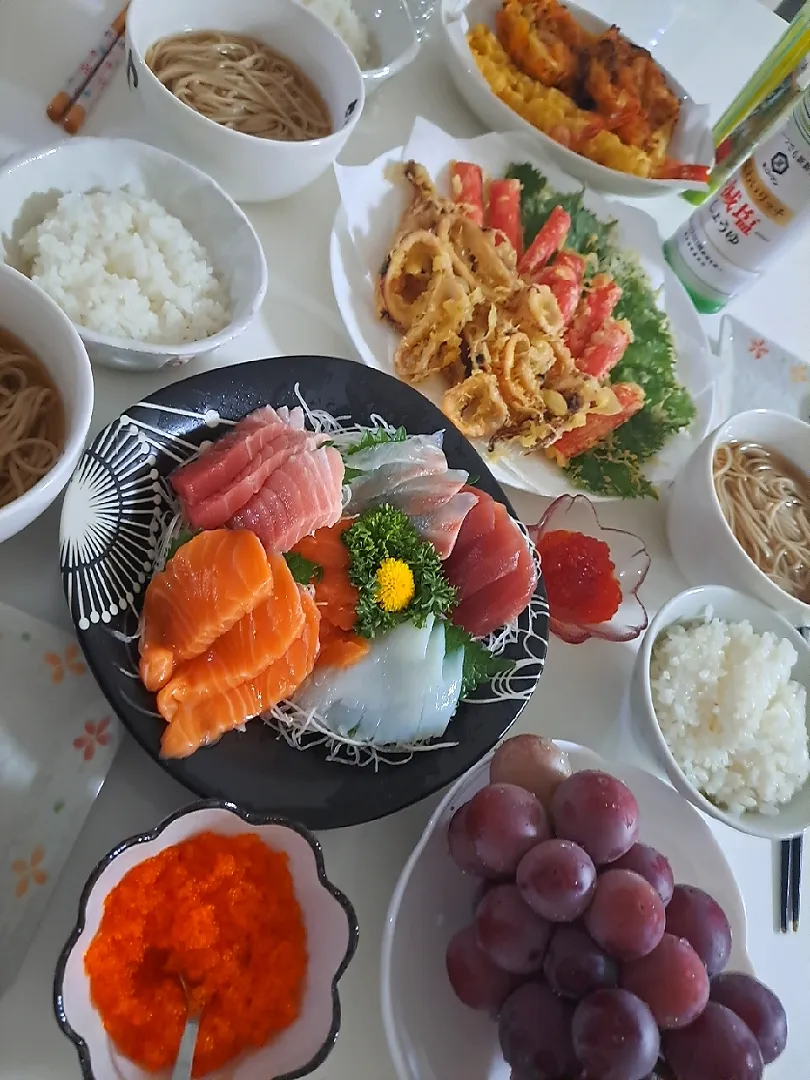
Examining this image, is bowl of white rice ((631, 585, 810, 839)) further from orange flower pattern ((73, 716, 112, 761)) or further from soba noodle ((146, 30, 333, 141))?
soba noodle ((146, 30, 333, 141))

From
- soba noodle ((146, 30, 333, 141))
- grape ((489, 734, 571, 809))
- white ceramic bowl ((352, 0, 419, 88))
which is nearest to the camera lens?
grape ((489, 734, 571, 809))

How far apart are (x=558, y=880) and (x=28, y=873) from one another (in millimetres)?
476

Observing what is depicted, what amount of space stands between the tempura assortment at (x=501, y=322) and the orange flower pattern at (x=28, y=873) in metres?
0.77

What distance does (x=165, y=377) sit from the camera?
1037mm

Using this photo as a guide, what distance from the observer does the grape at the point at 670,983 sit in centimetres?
73

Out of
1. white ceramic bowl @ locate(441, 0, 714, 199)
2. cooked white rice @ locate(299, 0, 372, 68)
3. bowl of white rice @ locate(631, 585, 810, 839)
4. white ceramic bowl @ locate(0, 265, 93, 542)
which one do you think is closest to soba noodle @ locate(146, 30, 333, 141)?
cooked white rice @ locate(299, 0, 372, 68)

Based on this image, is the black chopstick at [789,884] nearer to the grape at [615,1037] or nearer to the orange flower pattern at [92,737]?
the grape at [615,1037]

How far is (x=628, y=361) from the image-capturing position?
138cm

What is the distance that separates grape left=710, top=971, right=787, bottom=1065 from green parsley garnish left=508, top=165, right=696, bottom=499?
67 centimetres

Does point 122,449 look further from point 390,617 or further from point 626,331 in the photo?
point 626,331

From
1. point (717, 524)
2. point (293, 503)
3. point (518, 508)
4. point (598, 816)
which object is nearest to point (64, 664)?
point (293, 503)

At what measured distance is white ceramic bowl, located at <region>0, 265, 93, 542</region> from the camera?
73cm

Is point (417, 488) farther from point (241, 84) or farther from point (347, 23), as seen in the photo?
point (347, 23)

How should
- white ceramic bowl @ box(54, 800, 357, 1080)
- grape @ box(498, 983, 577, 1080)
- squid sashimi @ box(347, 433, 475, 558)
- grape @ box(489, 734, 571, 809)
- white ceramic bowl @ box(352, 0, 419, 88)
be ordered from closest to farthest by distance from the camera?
white ceramic bowl @ box(54, 800, 357, 1080) < grape @ box(498, 983, 577, 1080) < grape @ box(489, 734, 571, 809) < squid sashimi @ box(347, 433, 475, 558) < white ceramic bowl @ box(352, 0, 419, 88)
